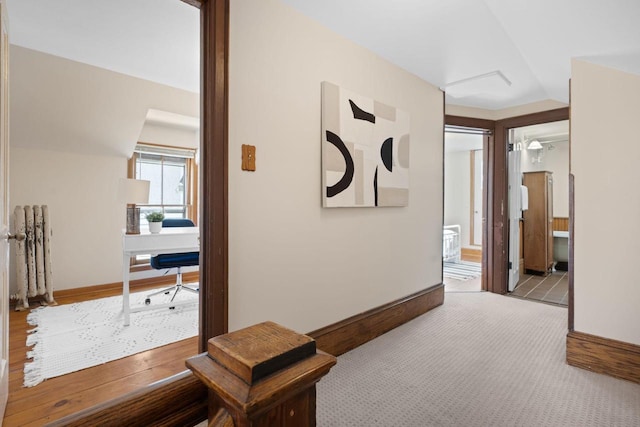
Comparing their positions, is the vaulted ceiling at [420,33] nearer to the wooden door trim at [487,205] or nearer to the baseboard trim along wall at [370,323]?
the wooden door trim at [487,205]

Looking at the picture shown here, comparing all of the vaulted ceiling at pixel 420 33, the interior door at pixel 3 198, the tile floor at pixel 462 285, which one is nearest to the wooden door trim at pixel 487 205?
the tile floor at pixel 462 285

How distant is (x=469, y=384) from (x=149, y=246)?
2.73 metres

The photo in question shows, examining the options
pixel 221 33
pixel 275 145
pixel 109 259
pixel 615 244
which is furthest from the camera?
pixel 109 259

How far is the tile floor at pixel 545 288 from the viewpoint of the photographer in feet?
12.5

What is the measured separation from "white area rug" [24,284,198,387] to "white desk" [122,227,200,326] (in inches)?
5.4

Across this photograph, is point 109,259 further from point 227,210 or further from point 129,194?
point 227,210

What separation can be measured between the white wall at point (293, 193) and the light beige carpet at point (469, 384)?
1.33 feet

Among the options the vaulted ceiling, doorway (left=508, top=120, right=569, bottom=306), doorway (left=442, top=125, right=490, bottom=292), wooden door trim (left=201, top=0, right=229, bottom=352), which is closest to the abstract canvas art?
the vaulted ceiling

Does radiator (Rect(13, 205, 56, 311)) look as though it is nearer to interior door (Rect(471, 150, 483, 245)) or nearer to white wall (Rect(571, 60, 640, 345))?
white wall (Rect(571, 60, 640, 345))

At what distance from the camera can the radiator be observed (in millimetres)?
3258

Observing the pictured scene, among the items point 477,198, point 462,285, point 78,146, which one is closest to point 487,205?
point 462,285

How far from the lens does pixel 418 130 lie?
10.1 ft

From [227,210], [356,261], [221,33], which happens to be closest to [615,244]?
[356,261]

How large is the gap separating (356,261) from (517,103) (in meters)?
2.79
